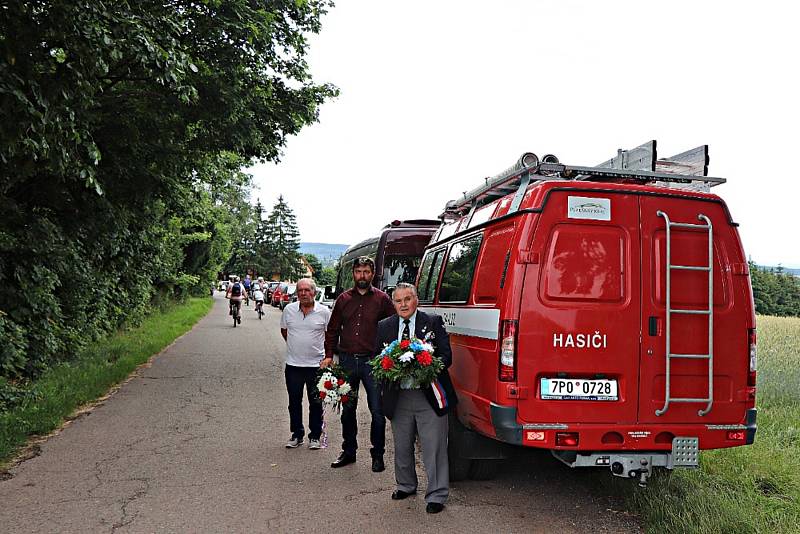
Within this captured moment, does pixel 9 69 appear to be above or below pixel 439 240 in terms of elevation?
above

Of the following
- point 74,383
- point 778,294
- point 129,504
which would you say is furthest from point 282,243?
point 129,504

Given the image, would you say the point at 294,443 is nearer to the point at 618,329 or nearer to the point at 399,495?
the point at 399,495

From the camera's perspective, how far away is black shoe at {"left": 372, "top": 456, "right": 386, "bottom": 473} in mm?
6477

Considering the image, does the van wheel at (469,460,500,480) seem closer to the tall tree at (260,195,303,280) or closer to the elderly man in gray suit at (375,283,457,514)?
the elderly man in gray suit at (375,283,457,514)

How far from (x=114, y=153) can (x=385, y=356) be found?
6.75 metres

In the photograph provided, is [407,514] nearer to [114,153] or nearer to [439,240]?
[439,240]

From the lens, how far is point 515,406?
191 inches

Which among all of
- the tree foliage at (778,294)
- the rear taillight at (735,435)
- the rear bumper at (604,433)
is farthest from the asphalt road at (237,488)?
the tree foliage at (778,294)

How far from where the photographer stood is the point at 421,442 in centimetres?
555

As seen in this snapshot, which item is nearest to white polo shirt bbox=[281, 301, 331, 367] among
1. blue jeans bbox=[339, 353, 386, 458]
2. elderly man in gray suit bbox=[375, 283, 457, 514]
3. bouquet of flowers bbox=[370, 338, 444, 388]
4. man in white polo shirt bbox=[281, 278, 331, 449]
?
man in white polo shirt bbox=[281, 278, 331, 449]

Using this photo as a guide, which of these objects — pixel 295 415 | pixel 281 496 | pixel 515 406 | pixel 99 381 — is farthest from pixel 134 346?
pixel 515 406

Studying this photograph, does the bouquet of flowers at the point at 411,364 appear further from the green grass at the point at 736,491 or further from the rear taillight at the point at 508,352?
the green grass at the point at 736,491

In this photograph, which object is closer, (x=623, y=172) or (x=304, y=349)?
(x=623, y=172)

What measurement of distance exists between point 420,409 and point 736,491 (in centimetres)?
268
